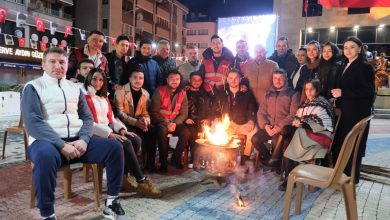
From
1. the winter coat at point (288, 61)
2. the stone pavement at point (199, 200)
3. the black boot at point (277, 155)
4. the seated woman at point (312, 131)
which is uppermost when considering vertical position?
the winter coat at point (288, 61)

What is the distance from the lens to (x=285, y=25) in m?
28.7

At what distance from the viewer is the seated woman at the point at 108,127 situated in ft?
13.6

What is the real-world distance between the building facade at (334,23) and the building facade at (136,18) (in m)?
11.1

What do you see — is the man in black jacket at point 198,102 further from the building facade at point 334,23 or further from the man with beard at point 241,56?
the building facade at point 334,23

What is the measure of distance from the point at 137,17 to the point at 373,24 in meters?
25.8

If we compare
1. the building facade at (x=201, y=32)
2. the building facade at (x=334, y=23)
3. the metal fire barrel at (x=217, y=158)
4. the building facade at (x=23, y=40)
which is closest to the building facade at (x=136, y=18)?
the building facade at (x=23, y=40)

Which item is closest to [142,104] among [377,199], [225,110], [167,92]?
[167,92]

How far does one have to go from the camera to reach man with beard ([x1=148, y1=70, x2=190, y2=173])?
5754 mm

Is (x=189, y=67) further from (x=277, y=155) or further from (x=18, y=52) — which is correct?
(x=18, y=52)

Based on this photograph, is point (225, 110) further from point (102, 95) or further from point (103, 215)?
point (103, 215)

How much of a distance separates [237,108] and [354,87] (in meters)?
2.17

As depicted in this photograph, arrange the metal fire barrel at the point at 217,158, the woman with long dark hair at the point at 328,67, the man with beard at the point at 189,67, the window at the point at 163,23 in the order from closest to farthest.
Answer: the metal fire barrel at the point at 217,158 < the woman with long dark hair at the point at 328,67 < the man with beard at the point at 189,67 < the window at the point at 163,23

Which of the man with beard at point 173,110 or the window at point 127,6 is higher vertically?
the window at point 127,6

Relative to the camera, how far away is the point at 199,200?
13.9 ft
